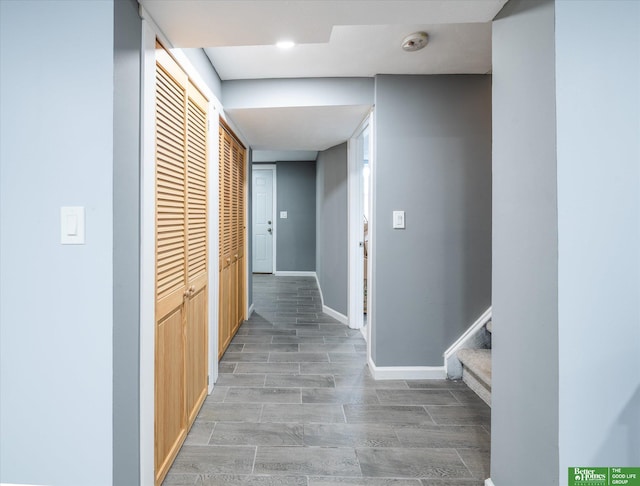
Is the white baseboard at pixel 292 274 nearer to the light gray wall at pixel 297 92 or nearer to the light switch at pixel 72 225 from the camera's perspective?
the light gray wall at pixel 297 92

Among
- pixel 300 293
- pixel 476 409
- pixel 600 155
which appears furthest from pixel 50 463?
pixel 300 293

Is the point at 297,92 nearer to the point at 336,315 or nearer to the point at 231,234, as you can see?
the point at 231,234

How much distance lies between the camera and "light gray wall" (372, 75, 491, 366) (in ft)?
8.16

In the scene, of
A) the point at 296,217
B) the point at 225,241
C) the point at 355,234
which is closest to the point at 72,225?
the point at 225,241

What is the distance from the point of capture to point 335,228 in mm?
4148

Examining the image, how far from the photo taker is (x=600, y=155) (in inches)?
40.7

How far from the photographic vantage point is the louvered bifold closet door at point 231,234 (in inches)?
113

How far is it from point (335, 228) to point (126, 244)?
3.09 meters

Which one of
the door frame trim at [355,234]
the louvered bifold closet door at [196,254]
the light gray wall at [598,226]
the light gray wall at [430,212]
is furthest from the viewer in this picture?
the door frame trim at [355,234]

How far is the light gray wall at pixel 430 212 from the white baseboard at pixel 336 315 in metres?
1.33

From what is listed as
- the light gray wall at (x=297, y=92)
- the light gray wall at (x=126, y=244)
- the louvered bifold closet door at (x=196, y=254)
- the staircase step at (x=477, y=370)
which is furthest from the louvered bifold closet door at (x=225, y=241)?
the staircase step at (x=477, y=370)

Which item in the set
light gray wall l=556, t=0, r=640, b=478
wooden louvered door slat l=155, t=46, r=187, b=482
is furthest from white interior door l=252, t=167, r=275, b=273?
light gray wall l=556, t=0, r=640, b=478

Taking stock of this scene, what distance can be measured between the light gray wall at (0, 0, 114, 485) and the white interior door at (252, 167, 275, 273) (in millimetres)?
6000

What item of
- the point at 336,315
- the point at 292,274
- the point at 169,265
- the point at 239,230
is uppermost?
the point at 239,230
